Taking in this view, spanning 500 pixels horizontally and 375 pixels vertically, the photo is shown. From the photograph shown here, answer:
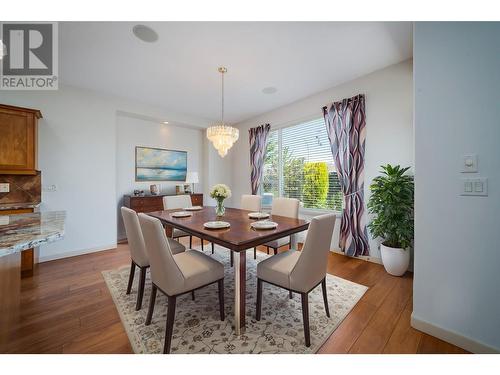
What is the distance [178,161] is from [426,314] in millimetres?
4713

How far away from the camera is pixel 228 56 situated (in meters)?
2.42

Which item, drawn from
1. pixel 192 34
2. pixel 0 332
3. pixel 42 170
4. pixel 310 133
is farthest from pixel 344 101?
pixel 42 170

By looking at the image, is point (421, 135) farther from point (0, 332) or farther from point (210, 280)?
point (0, 332)

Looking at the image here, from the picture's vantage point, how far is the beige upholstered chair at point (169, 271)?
4.44 feet

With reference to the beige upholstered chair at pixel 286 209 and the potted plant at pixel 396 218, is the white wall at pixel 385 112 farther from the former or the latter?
the beige upholstered chair at pixel 286 209

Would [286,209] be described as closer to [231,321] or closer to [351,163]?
[351,163]

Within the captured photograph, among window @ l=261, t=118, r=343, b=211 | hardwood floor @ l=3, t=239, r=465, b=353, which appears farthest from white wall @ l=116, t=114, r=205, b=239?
window @ l=261, t=118, r=343, b=211

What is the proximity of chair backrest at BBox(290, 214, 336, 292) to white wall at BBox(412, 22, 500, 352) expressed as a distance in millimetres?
788

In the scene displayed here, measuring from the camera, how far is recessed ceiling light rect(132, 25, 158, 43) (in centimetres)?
197

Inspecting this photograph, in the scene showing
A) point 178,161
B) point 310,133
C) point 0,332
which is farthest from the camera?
point 178,161

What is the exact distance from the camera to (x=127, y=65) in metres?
2.62

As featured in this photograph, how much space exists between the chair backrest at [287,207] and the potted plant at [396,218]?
1.03 m

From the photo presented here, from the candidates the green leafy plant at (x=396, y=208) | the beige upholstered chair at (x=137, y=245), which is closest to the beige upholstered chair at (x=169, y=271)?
the beige upholstered chair at (x=137, y=245)

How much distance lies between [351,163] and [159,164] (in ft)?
12.6
